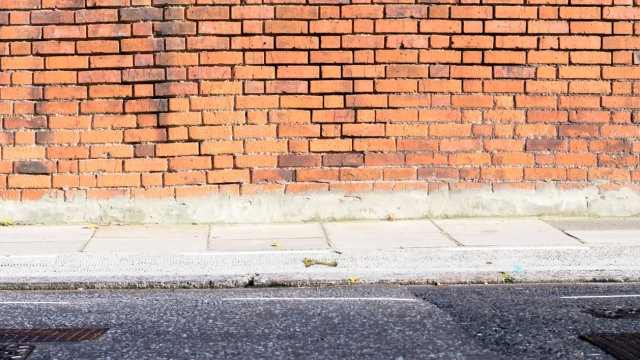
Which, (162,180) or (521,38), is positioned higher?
(521,38)

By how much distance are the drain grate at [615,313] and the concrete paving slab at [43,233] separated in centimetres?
503

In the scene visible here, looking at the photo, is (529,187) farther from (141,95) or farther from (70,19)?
(70,19)

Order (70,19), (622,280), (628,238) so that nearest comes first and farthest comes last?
(622,280) < (628,238) < (70,19)

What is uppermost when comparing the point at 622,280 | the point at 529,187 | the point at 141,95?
the point at 141,95

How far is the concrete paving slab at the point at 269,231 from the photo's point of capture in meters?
9.04

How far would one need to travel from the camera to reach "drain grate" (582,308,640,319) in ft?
19.4

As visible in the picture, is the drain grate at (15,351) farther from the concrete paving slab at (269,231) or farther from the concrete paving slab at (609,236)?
the concrete paving slab at (609,236)

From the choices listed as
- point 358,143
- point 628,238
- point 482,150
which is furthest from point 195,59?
point 628,238

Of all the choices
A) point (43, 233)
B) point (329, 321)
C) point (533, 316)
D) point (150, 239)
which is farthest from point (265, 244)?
point (533, 316)

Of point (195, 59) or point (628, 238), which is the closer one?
point (628, 238)

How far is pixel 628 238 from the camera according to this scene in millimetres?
8883

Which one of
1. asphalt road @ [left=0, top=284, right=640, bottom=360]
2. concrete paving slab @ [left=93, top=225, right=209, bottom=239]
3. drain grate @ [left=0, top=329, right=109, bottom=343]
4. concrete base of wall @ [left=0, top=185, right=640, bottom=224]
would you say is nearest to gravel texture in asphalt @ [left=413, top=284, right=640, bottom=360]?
asphalt road @ [left=0, top=284, right=640, bottom=360]

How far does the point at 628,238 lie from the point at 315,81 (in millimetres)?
3623

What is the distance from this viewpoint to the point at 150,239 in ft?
29.4
